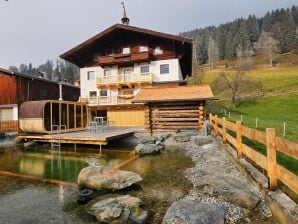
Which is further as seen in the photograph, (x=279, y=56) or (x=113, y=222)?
(x=279, y=56)

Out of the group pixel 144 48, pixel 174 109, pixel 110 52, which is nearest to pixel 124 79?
pixel 110 52

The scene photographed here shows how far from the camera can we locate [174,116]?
67.3ft

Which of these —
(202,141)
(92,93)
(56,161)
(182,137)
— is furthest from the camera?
(92,93)

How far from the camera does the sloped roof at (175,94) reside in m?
19.2

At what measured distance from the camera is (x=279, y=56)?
308 ft

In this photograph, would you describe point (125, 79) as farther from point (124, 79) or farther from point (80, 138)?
point (80, 138)

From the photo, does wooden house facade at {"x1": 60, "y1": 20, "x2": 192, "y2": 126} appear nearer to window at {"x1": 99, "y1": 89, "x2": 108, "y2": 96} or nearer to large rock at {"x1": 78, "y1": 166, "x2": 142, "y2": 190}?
window at {"x1": 99, "y1": 89, "x2": 108, "y2": 96}

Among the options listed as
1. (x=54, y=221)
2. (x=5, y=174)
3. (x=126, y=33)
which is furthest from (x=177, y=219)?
(x=126, y=33)

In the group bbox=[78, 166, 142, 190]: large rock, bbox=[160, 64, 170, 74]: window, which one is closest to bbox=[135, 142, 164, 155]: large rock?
bbox=[78, 166, 142, 190]: large rock

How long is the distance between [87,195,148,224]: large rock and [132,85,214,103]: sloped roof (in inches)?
518

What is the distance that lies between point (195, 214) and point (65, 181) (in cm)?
615

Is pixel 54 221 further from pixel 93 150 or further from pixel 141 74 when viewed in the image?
pixel 141 74

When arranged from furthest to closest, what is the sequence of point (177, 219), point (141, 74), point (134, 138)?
point (141, 74) → point (134, 138) → point (177, 219)

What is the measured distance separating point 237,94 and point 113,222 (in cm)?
4487
